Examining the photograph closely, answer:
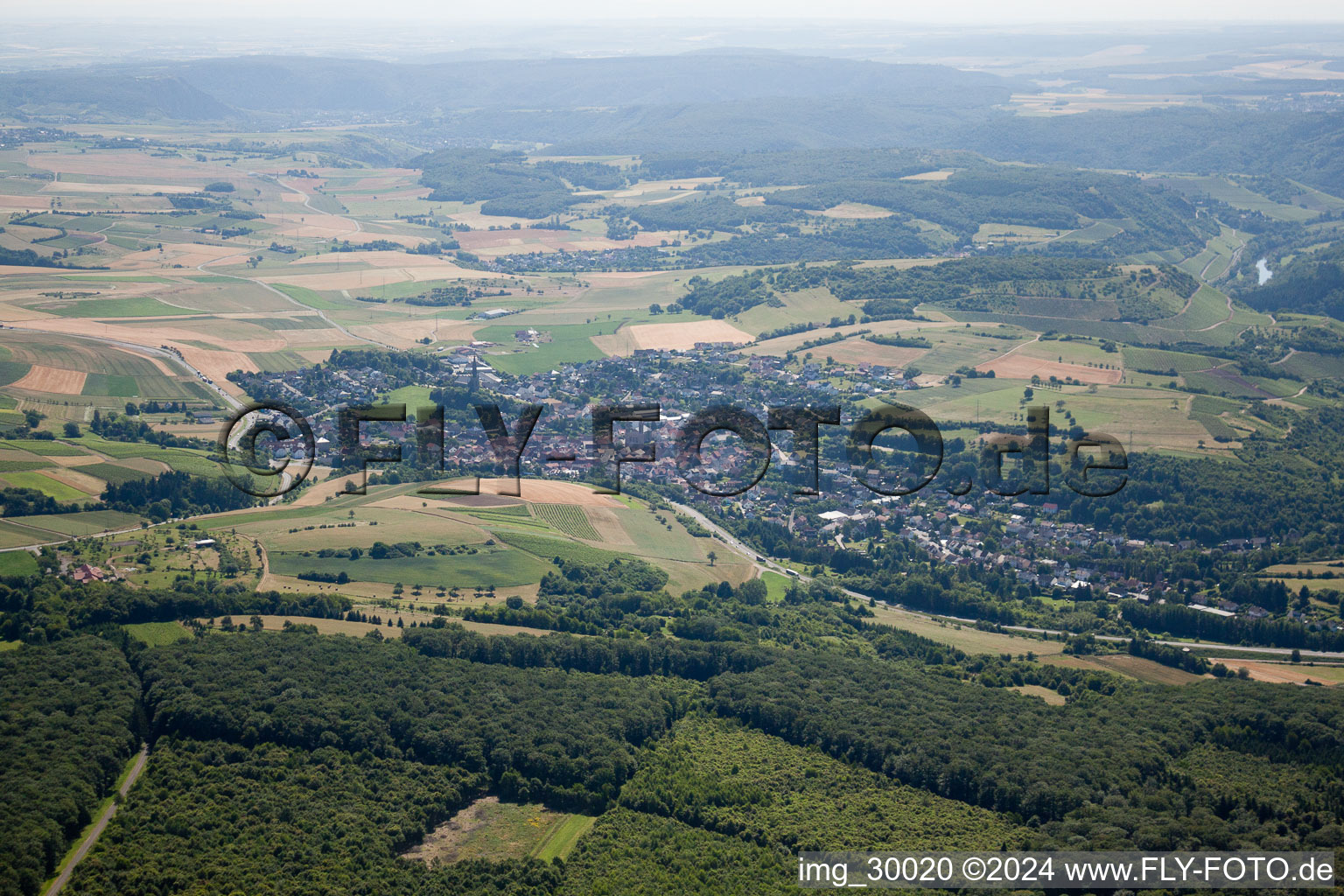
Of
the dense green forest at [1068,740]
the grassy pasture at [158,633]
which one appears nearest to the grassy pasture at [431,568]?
the grassy pasture at [158,633]

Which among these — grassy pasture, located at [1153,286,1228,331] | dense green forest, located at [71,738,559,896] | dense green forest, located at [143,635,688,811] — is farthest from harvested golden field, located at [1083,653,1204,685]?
grassy pasture, located at [1153,286,1228,331]

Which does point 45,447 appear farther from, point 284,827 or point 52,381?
point 284,827

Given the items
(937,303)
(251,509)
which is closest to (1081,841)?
(251,509)

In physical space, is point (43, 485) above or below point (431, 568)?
above

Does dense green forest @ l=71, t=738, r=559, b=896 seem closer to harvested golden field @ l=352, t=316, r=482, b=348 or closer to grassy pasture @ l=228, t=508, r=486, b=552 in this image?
grassy pasture @ l=228, t=508, r=486, b=552

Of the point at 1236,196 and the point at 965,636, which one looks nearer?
the point at 965,636

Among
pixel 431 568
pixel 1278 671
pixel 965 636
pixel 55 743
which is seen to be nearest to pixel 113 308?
pixel 431 568
